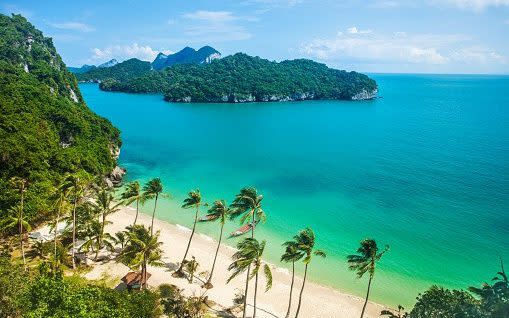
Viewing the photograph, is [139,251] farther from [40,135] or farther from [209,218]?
[40,135]

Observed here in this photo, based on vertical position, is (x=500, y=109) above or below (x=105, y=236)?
above

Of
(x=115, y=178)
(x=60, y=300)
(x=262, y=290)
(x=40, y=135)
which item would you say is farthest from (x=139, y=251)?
(x=115, y=178)

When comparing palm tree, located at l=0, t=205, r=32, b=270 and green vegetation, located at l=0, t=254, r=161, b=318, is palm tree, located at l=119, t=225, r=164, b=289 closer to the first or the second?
green vegetation, located at l=0, t=254, r=161, b=318

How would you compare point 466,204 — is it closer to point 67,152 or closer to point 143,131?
point 67,152

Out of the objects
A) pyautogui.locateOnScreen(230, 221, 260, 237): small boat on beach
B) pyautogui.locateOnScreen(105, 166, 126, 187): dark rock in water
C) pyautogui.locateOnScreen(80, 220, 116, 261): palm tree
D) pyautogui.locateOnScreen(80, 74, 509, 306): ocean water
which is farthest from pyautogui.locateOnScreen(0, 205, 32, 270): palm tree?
pyautogui.locateOnScreen(105, 166, 126, 187): dark rock in water

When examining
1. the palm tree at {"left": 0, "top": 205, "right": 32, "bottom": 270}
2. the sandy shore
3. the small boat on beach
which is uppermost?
the palm tree at {"left": 0, "top": 205, "right": 32, "bottom": 270}

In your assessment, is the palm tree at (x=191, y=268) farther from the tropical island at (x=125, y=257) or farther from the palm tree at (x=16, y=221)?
the palm tree at (x=16, y=221)

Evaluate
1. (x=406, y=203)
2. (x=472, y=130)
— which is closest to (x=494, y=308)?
(x=406, y=203)
